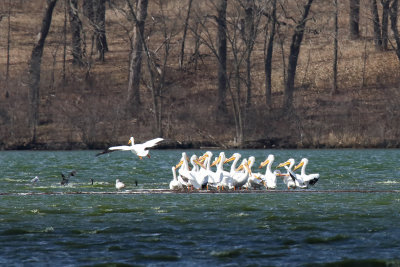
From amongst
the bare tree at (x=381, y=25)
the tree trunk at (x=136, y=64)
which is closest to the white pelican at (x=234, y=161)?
the tree trunk at (x=136, y=64)

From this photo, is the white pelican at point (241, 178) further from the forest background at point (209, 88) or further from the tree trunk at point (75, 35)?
the tree trunk at point (75, 35)

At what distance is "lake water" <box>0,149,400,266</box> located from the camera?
15.4m

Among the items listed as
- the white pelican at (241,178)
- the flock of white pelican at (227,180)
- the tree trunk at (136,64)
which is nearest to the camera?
the flock of white pelican at (227,180)

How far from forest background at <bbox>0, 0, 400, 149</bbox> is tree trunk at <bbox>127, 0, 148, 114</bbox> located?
72mm

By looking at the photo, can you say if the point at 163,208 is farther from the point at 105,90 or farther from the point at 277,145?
the point at 105,90

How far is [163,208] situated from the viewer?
22703 millimetres

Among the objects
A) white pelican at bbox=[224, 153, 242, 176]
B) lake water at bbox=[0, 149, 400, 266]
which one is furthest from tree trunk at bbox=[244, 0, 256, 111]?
white pelican at bbox=[224, 153, 242, 176]

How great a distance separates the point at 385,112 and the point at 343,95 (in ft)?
15.6

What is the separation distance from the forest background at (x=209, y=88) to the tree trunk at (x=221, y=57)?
0.30 feet

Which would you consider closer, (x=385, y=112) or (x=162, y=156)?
(x=162, y=156)

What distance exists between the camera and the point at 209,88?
63.9 metres

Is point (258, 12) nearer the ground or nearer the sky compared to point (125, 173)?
nearer the sky

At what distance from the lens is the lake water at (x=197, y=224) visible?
50.6 ft

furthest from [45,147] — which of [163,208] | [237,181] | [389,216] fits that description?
[389,216]
